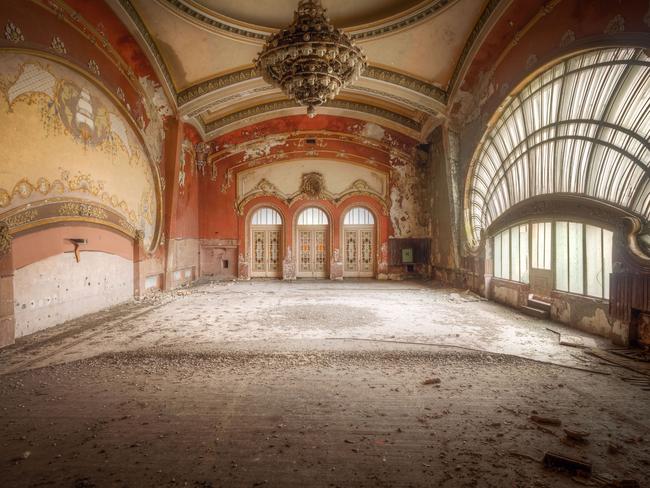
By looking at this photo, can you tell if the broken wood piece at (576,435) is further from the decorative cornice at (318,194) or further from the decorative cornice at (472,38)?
the decorative cornice at (318,194)

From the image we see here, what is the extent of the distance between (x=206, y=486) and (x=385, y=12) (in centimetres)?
920

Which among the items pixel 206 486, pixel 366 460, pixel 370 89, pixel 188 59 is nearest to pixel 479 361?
pixel 366 460

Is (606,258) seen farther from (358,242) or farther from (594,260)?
(358,242)

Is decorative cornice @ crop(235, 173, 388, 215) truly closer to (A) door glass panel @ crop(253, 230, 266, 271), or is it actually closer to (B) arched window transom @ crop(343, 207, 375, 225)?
(B) arched window transom @ crop(343, 207, 375, 225)

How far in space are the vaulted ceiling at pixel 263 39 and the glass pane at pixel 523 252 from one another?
4.38 metres

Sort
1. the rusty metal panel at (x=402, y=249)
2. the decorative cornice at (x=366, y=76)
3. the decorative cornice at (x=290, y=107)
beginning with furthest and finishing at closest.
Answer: the rusty metal panel at (x=402, y=249) < the decorative cornice at (x=290, y=107) < the decorative cornice at (x=366, y=76)

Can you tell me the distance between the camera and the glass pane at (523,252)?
6.95 metres

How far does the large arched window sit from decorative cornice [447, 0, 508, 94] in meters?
1.68

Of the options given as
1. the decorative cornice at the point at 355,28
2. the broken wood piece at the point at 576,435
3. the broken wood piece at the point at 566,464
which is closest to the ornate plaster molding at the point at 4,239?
the decorative cornice at the point at 355,28

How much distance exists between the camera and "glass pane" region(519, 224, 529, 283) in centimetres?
695

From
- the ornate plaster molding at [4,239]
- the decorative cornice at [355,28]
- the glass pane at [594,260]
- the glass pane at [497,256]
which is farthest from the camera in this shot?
the glass pane at [497,256]

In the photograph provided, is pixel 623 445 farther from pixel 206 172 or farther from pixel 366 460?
pixel 206 172

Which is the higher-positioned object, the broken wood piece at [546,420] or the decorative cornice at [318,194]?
the decorative cornice at [318,194]

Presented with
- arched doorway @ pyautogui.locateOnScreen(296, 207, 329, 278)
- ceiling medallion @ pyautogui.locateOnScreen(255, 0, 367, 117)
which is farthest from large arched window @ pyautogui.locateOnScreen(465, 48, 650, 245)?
arched doorway @ pyautogui.locateOnScreen(296, 207, 329, 278)
